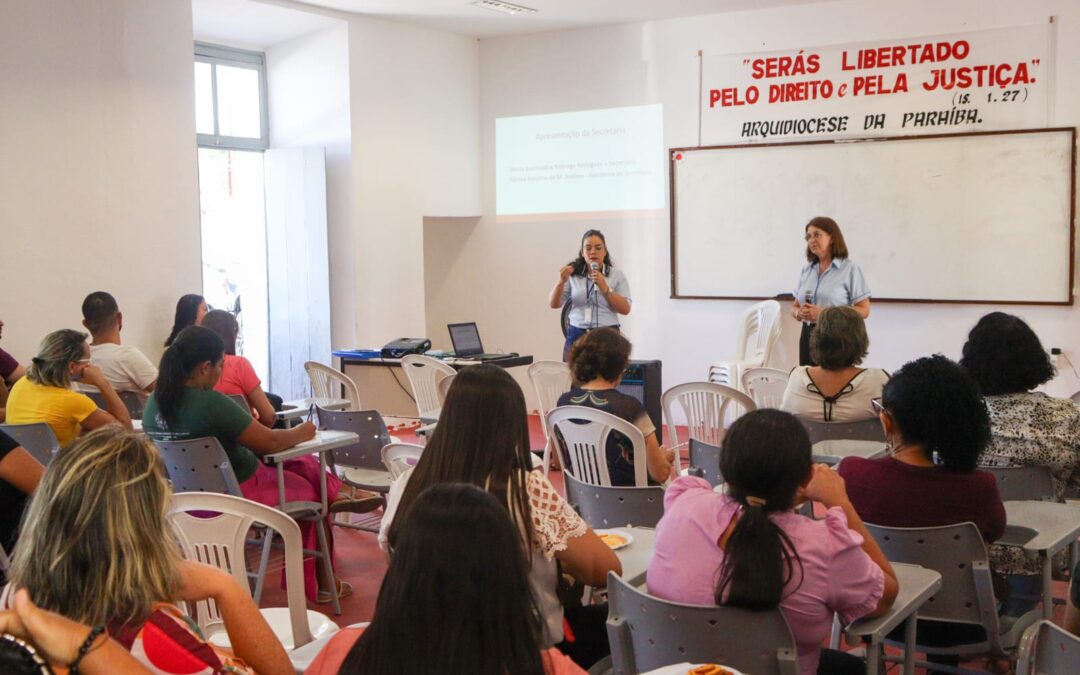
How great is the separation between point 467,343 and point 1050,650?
5534 mm

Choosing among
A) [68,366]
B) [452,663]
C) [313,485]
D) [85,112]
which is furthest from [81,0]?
[452,663]

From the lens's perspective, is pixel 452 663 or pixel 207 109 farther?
pixel 207 109

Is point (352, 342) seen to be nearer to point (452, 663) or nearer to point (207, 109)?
point (207, 109)

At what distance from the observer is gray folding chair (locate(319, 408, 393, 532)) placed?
15.2ft

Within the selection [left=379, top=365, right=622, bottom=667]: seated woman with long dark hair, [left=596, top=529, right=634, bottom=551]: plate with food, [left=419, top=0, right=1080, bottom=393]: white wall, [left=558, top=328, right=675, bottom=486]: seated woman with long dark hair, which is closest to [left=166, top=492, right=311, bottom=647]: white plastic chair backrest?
[left=379, top=365, right=622, bottom=667]: seated woman with long dark hair

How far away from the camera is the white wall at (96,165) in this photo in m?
5.88

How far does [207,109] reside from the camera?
768 centimetres

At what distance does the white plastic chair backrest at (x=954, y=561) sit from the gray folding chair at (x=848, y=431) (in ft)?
4.12

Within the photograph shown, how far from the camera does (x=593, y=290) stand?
6723 millimetres

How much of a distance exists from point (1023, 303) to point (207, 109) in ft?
18.8

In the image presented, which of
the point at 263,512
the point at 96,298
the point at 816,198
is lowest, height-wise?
the point at 263,512

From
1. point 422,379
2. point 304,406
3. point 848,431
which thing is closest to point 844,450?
point 848,431

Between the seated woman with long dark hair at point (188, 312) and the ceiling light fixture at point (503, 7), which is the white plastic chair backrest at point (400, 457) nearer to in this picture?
the seated woman with long dark hair at point (188, 312)

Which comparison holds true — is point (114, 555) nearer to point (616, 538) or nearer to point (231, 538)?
point (231, 538)
